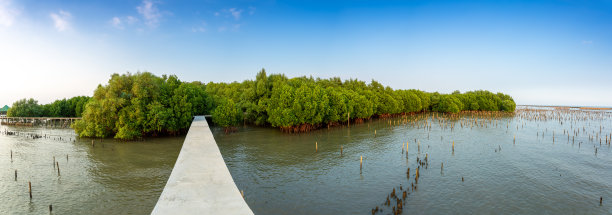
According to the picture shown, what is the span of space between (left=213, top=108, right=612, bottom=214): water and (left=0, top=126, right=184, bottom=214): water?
7.04 meters

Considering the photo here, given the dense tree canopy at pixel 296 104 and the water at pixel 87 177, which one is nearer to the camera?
the water at pixel 87 177

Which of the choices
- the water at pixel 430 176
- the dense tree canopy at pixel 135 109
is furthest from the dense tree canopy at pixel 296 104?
the water at pixel 430 176

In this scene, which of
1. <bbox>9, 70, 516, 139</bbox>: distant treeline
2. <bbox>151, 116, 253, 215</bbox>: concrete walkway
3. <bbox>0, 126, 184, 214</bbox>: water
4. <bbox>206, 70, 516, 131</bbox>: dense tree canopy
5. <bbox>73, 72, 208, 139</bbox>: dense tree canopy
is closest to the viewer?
<bbox>151, 116, 253, 215</bbox>: concrete walkway

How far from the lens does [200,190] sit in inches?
447

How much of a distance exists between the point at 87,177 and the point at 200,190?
18.9 metres

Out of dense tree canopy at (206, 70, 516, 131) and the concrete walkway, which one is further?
dense tree canopy at (206, 70, 516, 131)

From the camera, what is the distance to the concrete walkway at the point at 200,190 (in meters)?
9.68

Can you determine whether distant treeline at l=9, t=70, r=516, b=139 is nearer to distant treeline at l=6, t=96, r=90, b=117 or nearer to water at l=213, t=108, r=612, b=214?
distant treeline at l=6, t=96, r=90, b=117

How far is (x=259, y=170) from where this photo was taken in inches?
1005

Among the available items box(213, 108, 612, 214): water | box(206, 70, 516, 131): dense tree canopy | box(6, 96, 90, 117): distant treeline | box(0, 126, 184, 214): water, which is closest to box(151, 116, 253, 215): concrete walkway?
box(213, 108, 612, 214): water

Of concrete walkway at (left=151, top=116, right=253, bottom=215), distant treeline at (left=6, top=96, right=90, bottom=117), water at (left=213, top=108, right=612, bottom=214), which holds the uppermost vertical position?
distant treeline at (left=6, top=96, right=90, bottom=117)

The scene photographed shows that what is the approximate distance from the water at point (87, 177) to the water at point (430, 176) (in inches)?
277

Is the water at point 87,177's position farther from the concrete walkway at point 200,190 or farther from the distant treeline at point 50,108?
the distant treeline at point 50,108

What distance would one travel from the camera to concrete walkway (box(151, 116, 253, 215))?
968 cm
